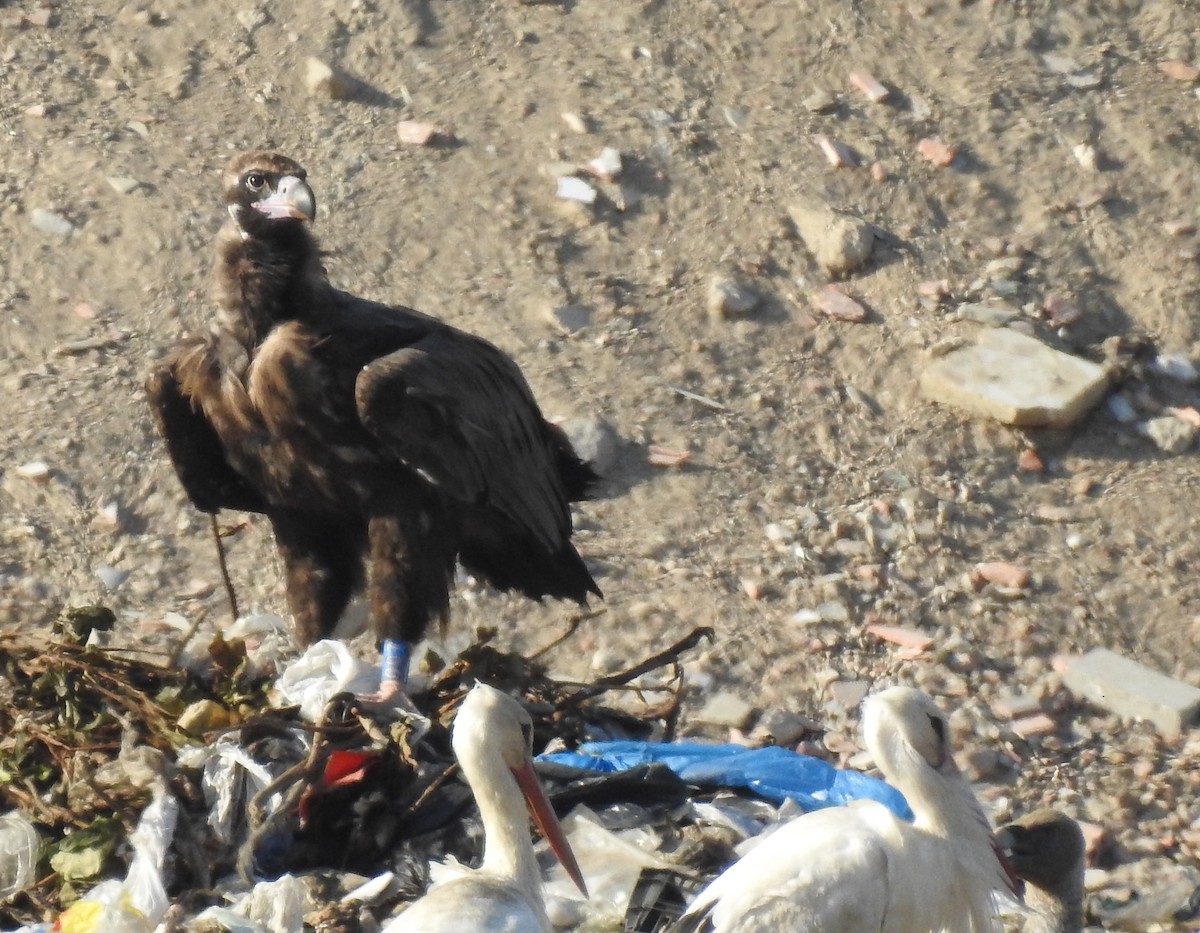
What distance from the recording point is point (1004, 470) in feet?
24.5

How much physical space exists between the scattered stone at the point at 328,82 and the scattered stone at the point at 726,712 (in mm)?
4057

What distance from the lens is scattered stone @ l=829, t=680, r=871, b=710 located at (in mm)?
6312

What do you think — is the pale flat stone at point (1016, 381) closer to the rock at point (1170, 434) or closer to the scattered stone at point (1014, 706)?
the rock at point (1170, 434)

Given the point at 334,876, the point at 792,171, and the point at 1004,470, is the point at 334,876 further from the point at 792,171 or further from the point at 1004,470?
the point at 792,171

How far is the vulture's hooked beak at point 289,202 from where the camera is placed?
537cm

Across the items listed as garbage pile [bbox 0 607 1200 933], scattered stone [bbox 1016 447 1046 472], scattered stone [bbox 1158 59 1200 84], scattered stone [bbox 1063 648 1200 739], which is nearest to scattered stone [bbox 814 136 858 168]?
scattered stone [bbox 1158 59 1200 84]

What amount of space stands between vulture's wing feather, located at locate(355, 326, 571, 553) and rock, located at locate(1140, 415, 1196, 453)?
2.79m

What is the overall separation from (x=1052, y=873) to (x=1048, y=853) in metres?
0.05

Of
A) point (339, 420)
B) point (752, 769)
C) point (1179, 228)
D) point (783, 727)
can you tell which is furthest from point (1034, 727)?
point (1179, 228)

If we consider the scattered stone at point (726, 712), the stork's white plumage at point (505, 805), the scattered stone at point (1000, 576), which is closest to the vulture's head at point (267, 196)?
the stork's white plumage at point (505, 805)

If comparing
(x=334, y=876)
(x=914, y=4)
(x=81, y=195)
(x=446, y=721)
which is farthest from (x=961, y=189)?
(x=334, y=876)

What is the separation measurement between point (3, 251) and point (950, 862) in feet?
19.0

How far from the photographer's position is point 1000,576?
6953mm

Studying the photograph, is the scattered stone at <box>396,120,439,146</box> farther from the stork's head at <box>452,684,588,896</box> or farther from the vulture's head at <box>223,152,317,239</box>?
the stork's head at <box>452,684,588,896</box>
